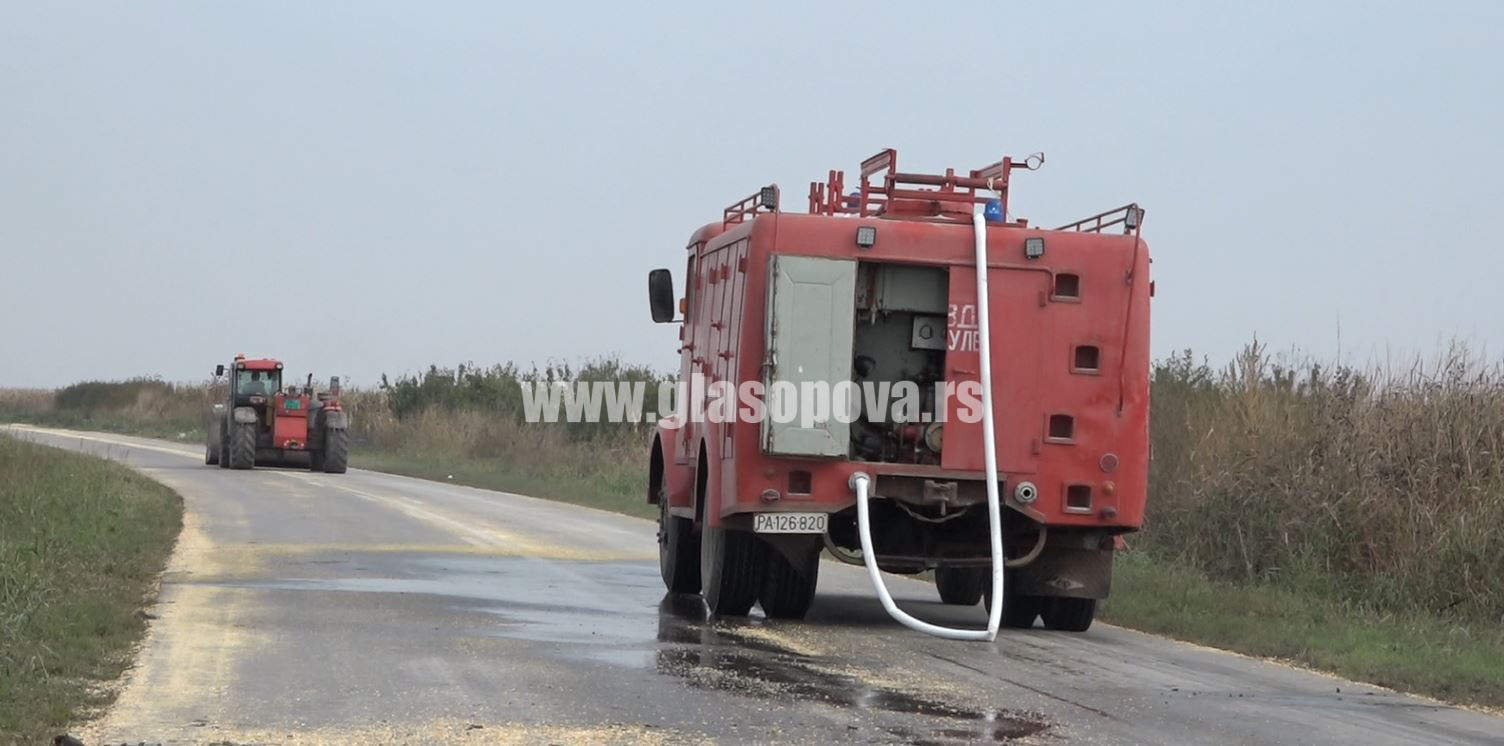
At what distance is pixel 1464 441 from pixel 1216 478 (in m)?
2.80

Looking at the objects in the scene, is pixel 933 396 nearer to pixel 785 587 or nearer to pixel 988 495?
pixel 988 495

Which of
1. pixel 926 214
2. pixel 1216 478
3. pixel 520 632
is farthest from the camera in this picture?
pixel 1216 478

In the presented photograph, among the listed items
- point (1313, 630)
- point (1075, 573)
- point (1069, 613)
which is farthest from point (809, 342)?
point (1313, 630)

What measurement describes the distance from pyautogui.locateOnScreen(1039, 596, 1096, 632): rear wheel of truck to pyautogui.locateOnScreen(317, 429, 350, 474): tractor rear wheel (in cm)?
2988

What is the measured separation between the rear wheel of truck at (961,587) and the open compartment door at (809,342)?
3.47 meters

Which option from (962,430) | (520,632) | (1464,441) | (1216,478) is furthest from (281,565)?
(1464,441)

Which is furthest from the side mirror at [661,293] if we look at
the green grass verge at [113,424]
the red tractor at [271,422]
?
the green grass verge at [113,424]

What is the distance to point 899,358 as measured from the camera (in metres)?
14.6

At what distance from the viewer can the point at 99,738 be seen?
866 centimetres

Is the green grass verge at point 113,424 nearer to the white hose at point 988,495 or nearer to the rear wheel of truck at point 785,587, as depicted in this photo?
the rear wheel of truck at point 785,587

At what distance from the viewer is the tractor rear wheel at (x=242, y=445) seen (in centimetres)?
4347

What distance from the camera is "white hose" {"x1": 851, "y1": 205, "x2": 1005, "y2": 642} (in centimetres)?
1381

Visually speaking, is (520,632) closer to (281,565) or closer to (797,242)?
(797,242)

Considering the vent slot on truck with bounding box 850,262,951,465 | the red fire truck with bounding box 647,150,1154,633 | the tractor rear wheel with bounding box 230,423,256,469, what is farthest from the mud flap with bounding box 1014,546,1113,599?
the tractor rear wheel with bounding box 230,423,256,469
